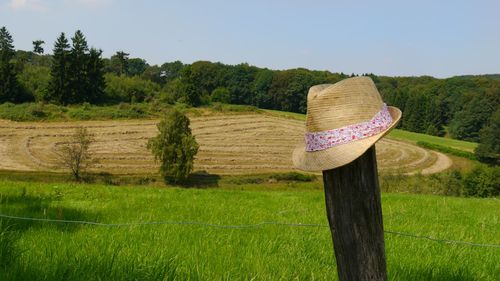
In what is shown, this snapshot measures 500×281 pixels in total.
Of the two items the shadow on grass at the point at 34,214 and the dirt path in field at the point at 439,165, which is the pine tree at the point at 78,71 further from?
the shadow on grass at the point at 34,214

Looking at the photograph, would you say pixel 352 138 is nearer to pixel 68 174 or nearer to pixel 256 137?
pixel 68 174

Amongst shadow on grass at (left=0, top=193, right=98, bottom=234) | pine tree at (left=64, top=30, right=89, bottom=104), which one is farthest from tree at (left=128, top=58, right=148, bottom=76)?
shadow on grass at (left=0, top=193, right=98, bottom=234)

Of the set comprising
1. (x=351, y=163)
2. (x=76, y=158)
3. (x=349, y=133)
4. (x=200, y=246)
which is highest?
(x=349, y=133)

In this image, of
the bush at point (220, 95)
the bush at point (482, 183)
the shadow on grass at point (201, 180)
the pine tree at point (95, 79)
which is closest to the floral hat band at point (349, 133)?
the shadow on grass at point (201, 180)

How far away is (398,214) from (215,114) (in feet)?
246

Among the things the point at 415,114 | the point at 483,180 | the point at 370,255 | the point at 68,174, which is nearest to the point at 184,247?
the point at 370,255

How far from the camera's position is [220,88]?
118000 millimetres

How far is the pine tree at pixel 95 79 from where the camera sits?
82.3m

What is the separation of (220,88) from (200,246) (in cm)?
11486

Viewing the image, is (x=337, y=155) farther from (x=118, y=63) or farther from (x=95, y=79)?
(x=118, y=63)

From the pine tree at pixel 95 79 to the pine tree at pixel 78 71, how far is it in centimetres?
75

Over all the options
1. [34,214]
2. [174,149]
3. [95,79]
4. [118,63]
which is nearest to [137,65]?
[118,63]

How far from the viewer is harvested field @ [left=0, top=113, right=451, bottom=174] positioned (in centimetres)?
5059

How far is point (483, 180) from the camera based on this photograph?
171 feet
